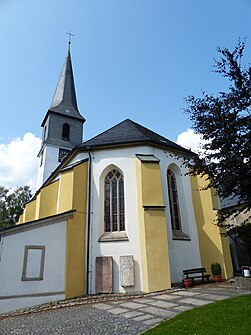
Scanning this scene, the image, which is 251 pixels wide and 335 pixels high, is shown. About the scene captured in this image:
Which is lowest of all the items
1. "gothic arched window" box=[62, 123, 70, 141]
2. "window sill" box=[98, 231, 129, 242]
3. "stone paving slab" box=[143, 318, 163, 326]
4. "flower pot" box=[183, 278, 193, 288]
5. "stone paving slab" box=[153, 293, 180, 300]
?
"stone paving slab" box=[143, 318, 163, 326]

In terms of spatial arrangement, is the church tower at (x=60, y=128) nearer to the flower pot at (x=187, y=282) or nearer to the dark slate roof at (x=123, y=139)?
the dark slate roof at (x=123, y=139)

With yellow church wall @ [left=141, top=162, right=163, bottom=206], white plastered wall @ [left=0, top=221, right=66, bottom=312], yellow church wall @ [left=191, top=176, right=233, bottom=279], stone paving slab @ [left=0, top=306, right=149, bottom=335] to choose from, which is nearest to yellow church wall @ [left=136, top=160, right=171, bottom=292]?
yellow church wall @ [left=141, top=162, right=163, bottom=206]

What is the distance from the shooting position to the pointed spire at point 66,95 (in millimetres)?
25442

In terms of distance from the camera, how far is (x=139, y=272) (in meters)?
10.4

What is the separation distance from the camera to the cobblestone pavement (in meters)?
5.54

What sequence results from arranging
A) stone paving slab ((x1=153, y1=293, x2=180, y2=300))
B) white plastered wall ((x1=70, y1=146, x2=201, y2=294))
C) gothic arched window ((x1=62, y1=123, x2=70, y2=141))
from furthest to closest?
gothic arched window ((x1=62, y1=123, x2=70, y2=141)), white plastered wall ((x1=70, y1=146, x2=201, y2=294)), stone paving slab ((x1=153, y1=293, x2=180, y2=300))

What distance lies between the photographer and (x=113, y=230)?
1186 centimetres

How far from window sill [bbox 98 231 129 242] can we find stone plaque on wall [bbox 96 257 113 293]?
2.80 ft

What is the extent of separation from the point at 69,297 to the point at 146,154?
24.9 feet

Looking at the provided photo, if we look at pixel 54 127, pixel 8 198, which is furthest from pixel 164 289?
pixel 8 198

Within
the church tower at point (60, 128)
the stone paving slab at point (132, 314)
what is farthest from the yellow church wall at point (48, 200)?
the stone paving slab at point (132, 314)

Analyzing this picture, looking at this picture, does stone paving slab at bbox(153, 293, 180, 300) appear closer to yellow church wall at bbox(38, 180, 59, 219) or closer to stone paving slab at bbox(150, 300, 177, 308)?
stone paving slab at bbox(150, 300, 177, 308)

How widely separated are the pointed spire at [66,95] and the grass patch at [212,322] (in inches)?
899

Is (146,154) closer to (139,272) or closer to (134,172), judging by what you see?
(134,172)
